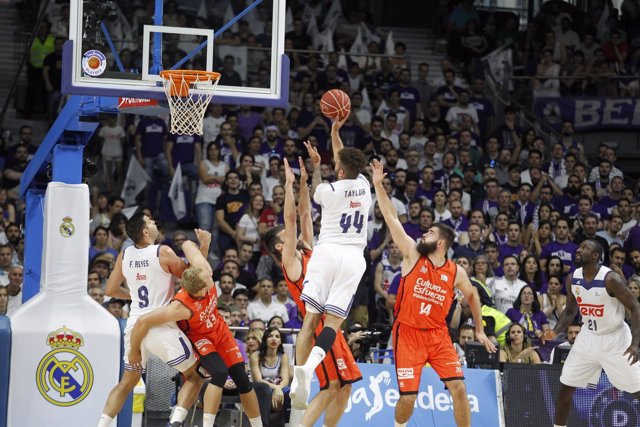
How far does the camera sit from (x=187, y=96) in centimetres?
1041

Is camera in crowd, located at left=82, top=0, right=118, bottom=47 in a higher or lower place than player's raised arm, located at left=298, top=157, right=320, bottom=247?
higher

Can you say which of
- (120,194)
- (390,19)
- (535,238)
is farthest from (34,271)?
(390,19)

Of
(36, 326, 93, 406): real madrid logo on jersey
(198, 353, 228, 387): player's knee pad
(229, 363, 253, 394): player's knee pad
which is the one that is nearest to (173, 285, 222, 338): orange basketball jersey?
(198, 353, 228, 387): player's knee pad

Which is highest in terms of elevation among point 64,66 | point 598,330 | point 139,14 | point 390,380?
point 139,14

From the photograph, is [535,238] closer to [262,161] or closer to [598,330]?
[262,161]

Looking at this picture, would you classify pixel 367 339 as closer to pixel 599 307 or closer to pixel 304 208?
pixel 599 307

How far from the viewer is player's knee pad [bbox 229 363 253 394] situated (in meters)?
10.4

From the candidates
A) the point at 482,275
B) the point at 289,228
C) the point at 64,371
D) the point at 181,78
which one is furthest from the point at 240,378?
the point at 482,275

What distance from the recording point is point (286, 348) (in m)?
13.9

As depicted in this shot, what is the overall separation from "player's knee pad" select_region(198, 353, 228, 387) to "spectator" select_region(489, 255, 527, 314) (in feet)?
20.3

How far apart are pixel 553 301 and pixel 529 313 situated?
2.09 feet

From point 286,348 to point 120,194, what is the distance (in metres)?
5.23

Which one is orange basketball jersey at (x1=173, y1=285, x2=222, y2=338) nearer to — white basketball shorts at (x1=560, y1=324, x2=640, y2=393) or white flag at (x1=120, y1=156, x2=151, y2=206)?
white basketball shorts at (x1=560, y1=324, x2=640, y2=393)

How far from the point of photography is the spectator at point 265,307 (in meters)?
15.1
